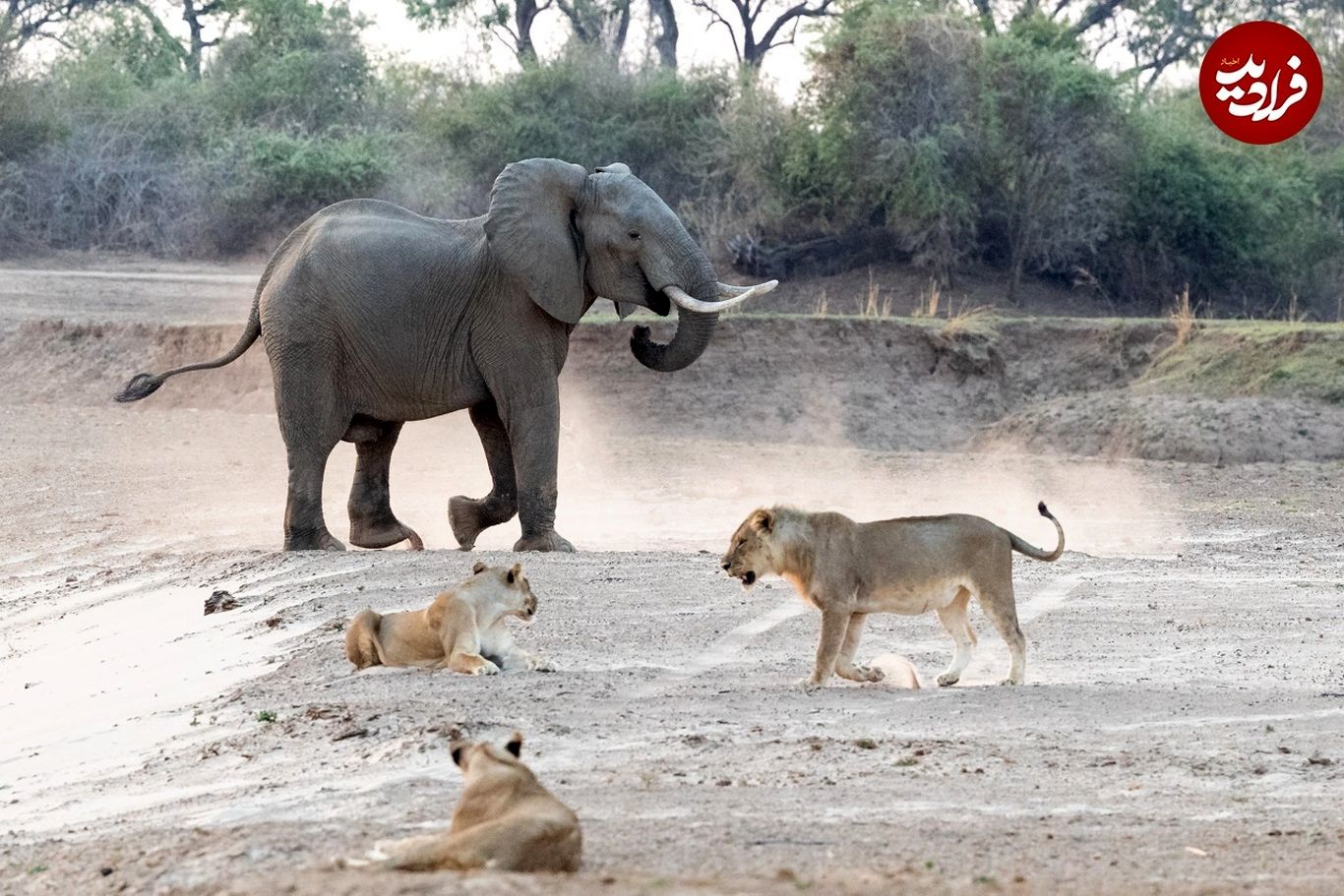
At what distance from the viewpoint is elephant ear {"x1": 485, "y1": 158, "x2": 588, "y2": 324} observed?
14609 mm

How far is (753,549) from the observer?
33.1 ft

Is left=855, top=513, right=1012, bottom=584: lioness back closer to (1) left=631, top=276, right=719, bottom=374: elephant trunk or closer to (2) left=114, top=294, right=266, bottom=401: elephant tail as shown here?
(1) left=631, top=276, right=719, bottom=374: elephant trunk

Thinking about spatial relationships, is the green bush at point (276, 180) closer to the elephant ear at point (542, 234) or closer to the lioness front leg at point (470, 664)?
the elephant ear at point (542, 234)

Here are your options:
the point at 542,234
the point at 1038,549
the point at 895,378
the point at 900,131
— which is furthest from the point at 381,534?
the point at 900,131

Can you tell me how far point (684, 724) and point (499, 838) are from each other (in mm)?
2889

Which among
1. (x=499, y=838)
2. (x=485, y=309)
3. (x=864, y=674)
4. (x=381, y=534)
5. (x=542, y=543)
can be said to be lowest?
(x=381, y=534)

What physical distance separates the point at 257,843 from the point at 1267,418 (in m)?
19.4

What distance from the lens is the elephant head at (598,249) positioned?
14.6m

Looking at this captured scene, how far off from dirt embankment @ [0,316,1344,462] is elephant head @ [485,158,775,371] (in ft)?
37.7

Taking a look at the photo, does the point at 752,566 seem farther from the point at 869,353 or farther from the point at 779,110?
the point at 779,110

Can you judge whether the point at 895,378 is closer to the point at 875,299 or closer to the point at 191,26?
the point at 875,299

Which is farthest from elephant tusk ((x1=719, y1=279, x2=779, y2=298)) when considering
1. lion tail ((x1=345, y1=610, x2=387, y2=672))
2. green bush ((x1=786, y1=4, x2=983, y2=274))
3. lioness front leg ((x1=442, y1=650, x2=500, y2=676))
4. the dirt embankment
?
green bush ((x1=786, y1=4, x2=983, y2=274))

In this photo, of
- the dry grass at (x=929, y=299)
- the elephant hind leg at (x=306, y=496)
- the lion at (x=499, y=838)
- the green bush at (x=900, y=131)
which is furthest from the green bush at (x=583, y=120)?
the lion at (x=499, y=838)

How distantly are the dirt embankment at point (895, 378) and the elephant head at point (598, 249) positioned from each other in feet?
37.7
